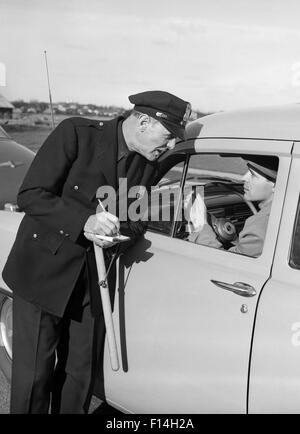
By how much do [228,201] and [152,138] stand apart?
2.41 feet

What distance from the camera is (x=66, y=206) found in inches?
89.8

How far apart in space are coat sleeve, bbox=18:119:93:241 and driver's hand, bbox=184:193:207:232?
54 centimetres

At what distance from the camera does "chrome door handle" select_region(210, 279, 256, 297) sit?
211cm

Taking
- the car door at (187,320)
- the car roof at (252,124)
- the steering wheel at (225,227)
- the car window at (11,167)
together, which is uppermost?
the car roof at (252,124)

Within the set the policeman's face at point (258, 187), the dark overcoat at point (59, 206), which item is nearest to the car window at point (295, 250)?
the policeman's face at point (258, 187)

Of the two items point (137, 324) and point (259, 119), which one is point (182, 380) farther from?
point (259, 119)

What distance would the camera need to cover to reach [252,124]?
7.55 ft

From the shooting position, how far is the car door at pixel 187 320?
213cm

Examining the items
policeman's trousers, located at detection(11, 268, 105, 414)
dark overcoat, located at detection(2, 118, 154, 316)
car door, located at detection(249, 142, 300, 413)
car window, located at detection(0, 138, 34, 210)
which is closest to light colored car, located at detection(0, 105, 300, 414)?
car door, located at detection(249, 142, 300, 413)

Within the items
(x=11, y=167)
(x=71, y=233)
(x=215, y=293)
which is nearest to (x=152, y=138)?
(x=71, y=233)

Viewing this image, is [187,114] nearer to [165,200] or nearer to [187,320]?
[165,200]

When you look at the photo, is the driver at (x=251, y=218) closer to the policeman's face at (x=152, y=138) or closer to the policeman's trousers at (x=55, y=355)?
the policeman's face at (x=152, y=138)
